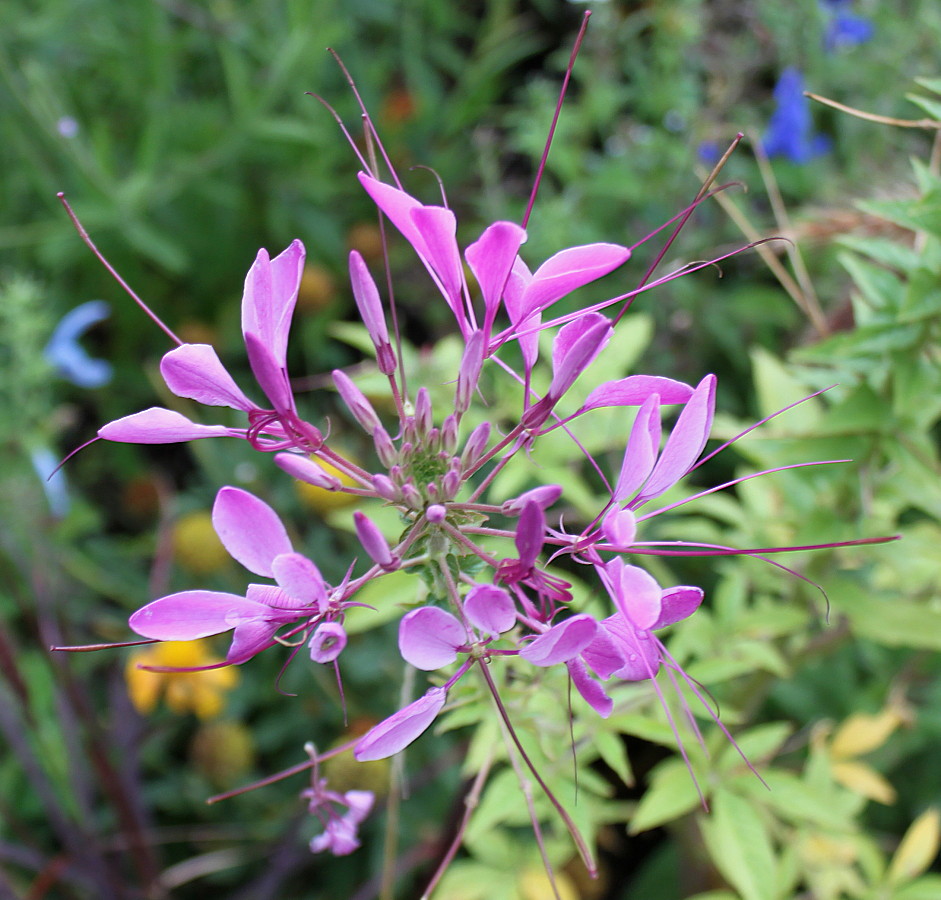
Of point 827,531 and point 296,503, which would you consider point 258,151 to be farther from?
point 827,531

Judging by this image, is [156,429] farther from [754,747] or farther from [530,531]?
[754,747]

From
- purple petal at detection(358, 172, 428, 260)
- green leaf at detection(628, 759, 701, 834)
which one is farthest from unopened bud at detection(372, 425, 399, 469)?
green leaf at detection(628, 759, 701, 834)

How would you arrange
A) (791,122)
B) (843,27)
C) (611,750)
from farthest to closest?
(843,27) → (791,122) → (611,750)

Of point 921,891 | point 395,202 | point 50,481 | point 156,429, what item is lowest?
point 921,891

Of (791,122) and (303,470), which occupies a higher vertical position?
(303,470)

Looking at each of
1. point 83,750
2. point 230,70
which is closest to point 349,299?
point 230,70

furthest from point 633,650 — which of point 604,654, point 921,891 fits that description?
point 921,891

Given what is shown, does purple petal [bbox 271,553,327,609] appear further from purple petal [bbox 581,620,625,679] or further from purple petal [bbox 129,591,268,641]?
purple petal [bbox 581,620,625,679]
